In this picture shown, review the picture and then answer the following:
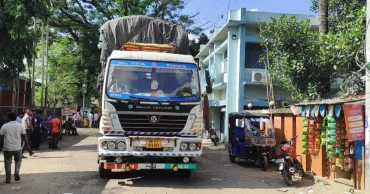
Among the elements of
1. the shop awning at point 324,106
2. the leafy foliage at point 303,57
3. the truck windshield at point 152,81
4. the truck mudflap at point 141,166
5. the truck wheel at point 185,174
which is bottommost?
the truck wheel at point 185,174

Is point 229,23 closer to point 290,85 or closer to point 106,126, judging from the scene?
point 290,85

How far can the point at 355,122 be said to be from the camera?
792 centimetres

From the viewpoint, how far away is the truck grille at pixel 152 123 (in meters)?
8.41

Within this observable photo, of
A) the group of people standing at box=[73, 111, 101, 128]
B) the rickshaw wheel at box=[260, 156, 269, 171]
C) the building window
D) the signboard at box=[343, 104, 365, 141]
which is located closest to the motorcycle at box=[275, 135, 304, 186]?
the rickshaw wheel at box=[260, 156, 269, 171]

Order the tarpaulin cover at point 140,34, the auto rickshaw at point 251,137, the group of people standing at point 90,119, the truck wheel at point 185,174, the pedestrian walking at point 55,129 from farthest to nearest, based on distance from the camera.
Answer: the group of people standing at point 90,119 < the pedestrian walking at point 55,129 < the auto rickshaw at point 251,137 < the tarpaulin cover at point 140,34 < the truck wheel at point 185,174

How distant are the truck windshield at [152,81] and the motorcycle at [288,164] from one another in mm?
2942

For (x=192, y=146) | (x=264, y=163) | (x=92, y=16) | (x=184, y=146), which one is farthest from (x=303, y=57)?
(x=92, y=16)

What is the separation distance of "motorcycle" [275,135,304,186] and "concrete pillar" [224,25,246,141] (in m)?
10.7

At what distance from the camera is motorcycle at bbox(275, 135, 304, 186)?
31.4ft

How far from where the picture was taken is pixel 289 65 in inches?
489

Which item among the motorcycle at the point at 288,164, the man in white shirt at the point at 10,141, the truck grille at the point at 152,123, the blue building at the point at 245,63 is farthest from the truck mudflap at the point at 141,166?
the blue building at the point at 245,63

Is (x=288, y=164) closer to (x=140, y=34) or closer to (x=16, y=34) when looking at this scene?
(x=140, y=34)

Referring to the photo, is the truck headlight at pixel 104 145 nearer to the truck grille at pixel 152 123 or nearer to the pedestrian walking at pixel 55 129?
the truck grille at pixel 152 123

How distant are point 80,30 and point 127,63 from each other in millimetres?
23198
